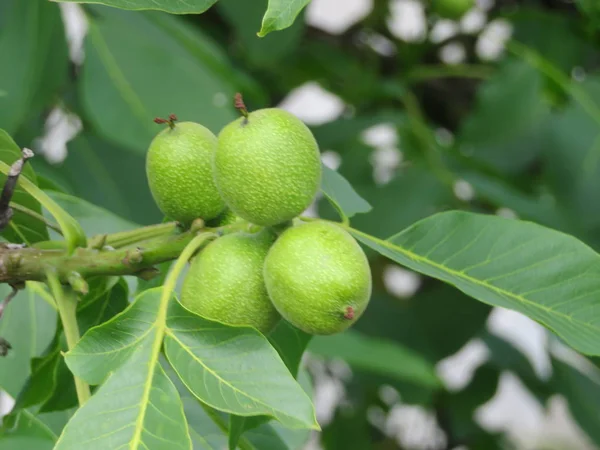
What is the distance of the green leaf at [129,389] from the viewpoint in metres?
0.43

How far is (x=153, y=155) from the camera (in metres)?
0.58

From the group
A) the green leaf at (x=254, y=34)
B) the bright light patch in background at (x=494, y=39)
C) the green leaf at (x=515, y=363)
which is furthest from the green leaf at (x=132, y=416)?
the green leaf at (x=515, y=363)

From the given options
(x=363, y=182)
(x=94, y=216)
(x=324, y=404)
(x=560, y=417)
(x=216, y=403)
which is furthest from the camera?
(x=560, y=417)

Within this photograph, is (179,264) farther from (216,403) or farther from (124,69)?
(124,69)

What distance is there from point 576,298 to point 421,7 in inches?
42.5

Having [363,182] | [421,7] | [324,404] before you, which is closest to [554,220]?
[363,182]

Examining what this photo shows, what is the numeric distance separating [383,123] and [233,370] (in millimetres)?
947

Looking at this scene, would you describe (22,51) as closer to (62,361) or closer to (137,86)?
(137,86)

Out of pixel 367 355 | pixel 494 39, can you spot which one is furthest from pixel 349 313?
pixel 494 39

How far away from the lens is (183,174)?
567 millimetres

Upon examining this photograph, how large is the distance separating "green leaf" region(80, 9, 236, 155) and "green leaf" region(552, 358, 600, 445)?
880 mm

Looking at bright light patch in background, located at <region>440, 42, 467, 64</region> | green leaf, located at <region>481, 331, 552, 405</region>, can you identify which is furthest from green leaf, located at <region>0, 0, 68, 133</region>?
green leaf, located at <region>481, 331, 552, 405</region>

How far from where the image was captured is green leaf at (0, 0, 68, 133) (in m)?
0.98

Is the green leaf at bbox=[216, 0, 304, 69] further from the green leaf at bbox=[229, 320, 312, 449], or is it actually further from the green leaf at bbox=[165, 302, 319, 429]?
the green leaf at bbox=[165, 302, 319, 429]
